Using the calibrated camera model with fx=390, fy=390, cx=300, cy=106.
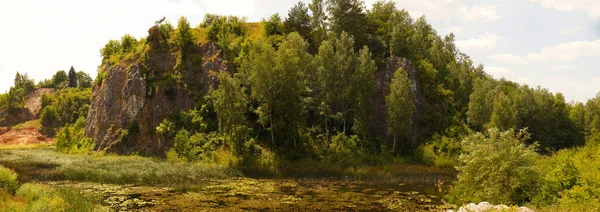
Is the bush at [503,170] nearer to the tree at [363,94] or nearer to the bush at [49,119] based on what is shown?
the tree at [363,94]

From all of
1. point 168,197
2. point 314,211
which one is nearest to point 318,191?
point 314,211

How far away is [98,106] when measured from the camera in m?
71.8

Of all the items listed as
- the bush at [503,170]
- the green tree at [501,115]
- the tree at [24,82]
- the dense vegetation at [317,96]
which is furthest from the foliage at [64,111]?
the bush at [503,170]

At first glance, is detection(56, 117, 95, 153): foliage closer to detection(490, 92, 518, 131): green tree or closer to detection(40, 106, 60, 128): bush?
detection(40, 106, 60, 128): bush

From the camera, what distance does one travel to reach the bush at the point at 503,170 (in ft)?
84.3

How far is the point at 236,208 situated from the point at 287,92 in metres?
28.5

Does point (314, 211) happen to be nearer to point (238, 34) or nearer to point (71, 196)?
point (71, 196)

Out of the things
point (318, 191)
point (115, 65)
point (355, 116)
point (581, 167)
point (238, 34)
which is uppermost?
point (238, 34)

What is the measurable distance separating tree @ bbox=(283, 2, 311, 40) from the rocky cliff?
14587mm

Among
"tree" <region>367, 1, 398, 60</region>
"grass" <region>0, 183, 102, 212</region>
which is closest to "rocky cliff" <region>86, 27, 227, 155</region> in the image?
"tree" <region>367, 1, 398, 60</region>

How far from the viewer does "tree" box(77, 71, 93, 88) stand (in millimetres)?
181363

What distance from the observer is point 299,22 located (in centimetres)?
7450

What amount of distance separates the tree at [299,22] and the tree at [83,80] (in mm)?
141800

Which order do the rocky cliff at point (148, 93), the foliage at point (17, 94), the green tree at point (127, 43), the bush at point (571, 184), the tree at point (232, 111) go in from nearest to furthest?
the bush at point (571, 184), the tree at point (232, 111), the rocky cliff at point (148, 93), the green tree at point (127, 43), the foliage at point (17, 94)
